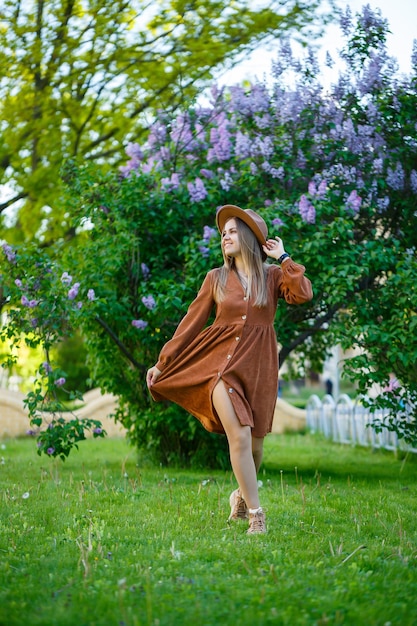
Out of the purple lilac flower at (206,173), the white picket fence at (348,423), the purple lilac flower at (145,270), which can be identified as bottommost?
the white picket fence at (348,423)

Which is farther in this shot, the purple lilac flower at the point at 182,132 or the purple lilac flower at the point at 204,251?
the purple lilac flower at the point at 182,132

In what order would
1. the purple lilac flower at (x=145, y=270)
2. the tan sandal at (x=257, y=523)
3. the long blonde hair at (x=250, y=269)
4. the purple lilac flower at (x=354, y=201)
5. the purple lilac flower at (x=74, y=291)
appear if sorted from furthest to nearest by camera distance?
1. the purple lilac flower at (x=145, y=270)
2. the purple lilac flower at (x=354, y=201)
3. the purple lilac flower at (x=74, y=291)
4. the long blonde hair at (x=250, y=269)
5. the tan sandal at (x=257, y=523)

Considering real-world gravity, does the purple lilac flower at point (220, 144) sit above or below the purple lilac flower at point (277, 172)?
above

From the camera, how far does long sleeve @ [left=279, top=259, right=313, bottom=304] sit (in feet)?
16.4

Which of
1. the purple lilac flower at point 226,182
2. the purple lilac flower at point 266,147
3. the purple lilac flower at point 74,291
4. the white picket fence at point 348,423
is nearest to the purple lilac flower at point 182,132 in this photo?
the purple lilac flower at point 226,182

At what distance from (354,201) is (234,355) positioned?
10.2 feet

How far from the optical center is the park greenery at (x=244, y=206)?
303 inches

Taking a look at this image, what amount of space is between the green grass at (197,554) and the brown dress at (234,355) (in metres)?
0.70

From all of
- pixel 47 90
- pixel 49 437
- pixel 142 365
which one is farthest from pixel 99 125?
pixel 49 437

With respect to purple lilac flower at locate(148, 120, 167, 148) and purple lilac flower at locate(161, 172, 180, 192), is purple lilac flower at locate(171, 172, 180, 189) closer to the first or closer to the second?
purple lilac flower at locate(161, 172, 180, 192)

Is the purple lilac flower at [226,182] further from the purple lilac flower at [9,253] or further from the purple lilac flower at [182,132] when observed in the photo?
the purple lilac flower at [9,253]

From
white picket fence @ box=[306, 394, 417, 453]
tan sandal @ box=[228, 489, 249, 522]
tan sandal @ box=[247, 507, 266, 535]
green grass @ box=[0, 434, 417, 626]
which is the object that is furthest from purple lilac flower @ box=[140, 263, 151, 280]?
tan sandal @ box=[247, 507, 266, 535]

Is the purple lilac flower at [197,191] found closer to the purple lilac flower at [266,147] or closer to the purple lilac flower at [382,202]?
the purple lilac flower at [266,147]

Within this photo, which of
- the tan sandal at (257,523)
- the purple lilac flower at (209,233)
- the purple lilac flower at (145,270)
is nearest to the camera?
the tan sandal at (257,523)
